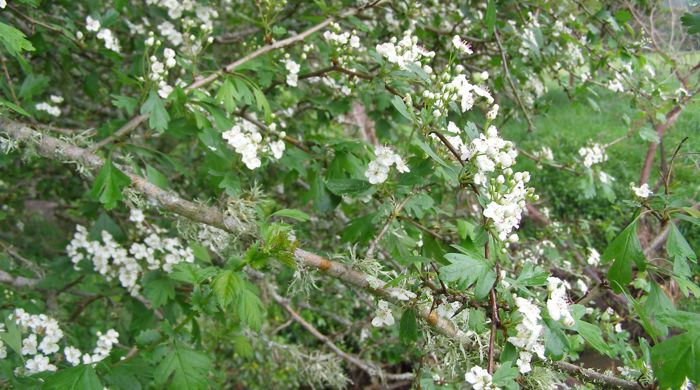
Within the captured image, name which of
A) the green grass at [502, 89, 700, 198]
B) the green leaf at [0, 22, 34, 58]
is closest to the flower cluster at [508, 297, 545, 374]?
the green leaf at [0, 22, 34, 58]

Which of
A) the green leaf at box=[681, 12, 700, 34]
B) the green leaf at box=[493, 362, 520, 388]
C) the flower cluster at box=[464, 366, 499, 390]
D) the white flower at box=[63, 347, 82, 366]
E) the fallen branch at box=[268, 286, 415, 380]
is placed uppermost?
the green leaf at box=[681, 12, 700, 34]

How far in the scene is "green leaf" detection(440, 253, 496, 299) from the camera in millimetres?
1294

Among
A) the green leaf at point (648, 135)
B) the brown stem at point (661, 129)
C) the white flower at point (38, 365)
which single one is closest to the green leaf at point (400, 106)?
the white flower at point (38, 365)

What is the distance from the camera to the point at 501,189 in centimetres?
146

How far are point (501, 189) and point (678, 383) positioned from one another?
1.93ft

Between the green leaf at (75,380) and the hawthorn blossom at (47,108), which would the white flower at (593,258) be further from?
the hawthorn blossom at (47,108)

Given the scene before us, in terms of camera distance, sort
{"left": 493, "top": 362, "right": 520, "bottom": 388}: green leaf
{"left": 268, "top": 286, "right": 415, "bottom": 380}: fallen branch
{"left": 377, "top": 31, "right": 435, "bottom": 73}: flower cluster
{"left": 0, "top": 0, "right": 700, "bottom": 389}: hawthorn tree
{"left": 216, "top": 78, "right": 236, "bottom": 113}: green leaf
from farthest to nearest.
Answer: {"left": 268, "top": 286, "right": 415, "bottom": 380}: fallen branch
{"left": 216, "top": 78, "right": 236, "bottom": 113}: green leaf
{"left": 377, "top": 31, "right": 435, "bottom": 73}: flower cluster
{"left": 0, "top": 0, "right": 700, "bottom": 389}: hawthorn tree
{"left": 493, "top": 362, "right": 520, "bottom": 388}: green leaf

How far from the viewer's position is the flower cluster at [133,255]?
237 centimetres

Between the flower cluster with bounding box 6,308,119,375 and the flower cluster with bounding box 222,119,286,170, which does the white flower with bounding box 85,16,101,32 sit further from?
the flower cluster with bounding box 6,308,119,375

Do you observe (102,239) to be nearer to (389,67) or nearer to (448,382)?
(389,67)

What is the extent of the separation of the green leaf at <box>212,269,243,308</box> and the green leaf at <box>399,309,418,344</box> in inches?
17.8

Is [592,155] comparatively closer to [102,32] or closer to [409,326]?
[409,326]

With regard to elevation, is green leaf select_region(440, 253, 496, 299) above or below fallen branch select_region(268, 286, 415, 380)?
above

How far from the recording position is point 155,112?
192 cm
